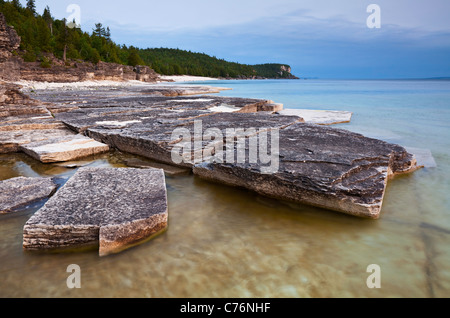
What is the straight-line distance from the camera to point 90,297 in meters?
1.48

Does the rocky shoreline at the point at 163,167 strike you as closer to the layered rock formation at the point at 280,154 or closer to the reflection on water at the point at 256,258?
the layered rock formation at the point at 280,154

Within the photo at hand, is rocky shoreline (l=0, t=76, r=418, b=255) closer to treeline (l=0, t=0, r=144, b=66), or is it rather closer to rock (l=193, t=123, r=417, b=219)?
rock (l=193, t=123, r=417, b=219)

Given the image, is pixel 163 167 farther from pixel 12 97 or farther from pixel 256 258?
pixel 12 97

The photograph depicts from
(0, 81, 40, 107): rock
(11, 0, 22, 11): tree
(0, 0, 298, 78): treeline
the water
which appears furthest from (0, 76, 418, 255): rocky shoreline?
(11, 0, 22, 11): tree

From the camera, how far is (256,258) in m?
1.81

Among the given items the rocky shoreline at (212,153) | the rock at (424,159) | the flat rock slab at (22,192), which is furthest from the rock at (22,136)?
the rock at (424,159)

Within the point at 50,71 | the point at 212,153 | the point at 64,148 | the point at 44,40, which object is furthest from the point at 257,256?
the point at 44,40

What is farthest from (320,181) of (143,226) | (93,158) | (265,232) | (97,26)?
(97,26)

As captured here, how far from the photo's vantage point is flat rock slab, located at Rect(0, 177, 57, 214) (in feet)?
7.75

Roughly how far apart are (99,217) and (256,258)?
44.5 inches

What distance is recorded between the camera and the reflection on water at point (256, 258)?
5.09 ft

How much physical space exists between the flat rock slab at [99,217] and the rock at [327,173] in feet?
2.94
